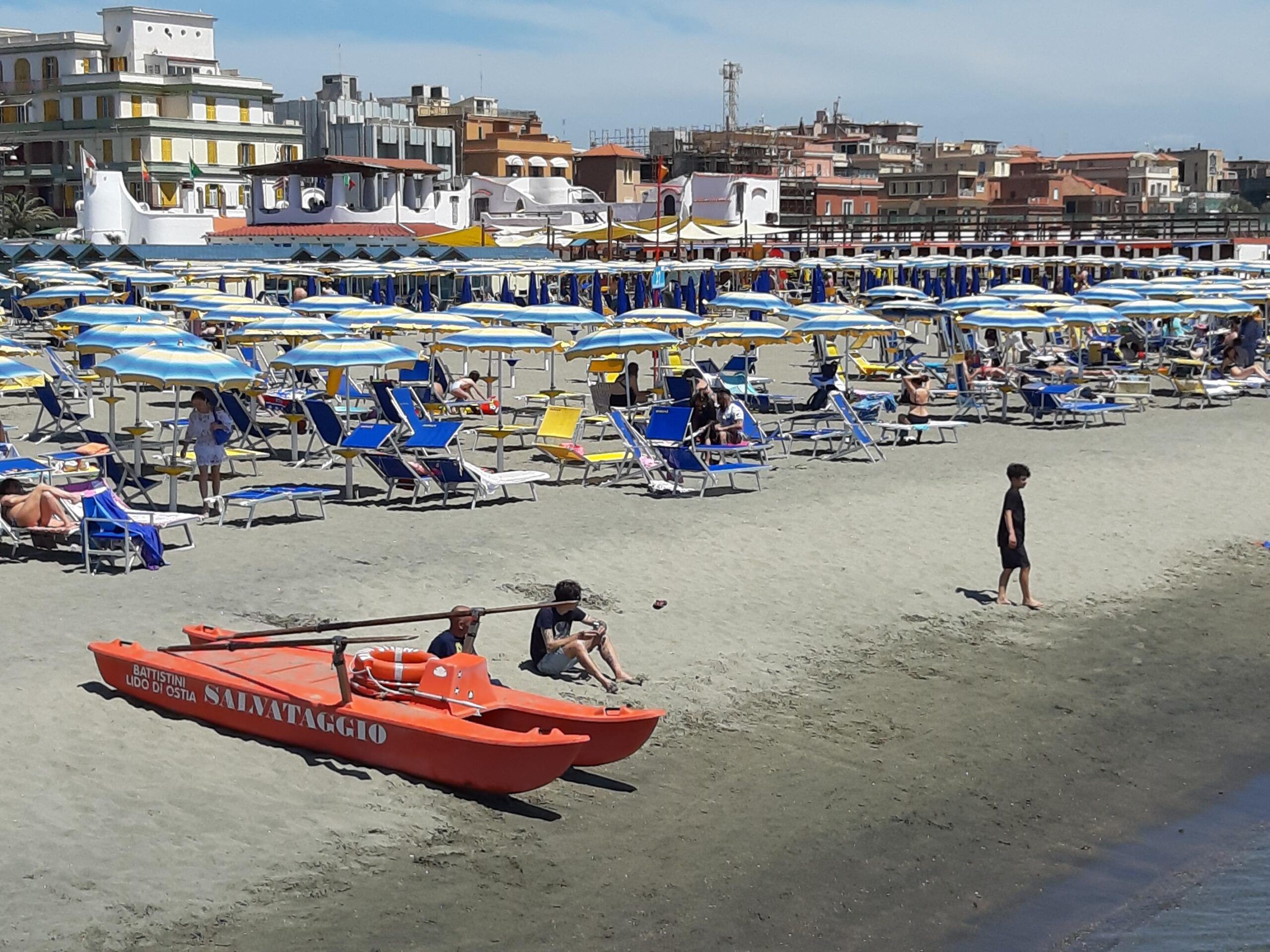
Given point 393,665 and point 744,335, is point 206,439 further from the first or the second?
point 744,335

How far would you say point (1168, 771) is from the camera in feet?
29.9

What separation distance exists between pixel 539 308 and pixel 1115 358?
12.2 metres

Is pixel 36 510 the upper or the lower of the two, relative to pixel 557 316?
lower

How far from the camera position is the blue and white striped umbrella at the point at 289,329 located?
19.2 metres

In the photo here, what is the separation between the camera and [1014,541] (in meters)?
11.6

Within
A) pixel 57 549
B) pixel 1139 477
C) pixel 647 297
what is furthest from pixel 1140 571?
pixel 647 297

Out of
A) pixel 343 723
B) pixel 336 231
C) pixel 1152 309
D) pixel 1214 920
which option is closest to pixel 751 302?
pixel 1152 309

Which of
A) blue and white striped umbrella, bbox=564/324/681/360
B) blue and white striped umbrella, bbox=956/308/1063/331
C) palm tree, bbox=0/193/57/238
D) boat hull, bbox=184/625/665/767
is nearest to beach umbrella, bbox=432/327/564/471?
blue and white striped umbrella, bbox=564/324/681/360

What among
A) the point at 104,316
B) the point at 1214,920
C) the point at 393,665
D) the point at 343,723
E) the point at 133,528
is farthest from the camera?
the point at 104,316

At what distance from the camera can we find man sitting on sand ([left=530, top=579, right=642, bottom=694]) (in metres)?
9.31

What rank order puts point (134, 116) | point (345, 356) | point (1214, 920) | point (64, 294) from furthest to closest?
point (134, 116), point (64, 294), point (345, 356), point (1214, 920)

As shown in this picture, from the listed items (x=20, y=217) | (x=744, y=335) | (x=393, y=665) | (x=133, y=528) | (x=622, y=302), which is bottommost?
(x=393, y=665)

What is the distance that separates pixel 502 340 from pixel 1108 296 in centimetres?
1583

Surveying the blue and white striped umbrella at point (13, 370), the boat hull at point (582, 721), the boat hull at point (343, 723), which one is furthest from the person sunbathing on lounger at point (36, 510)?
the boat hull at point (582, 721)
